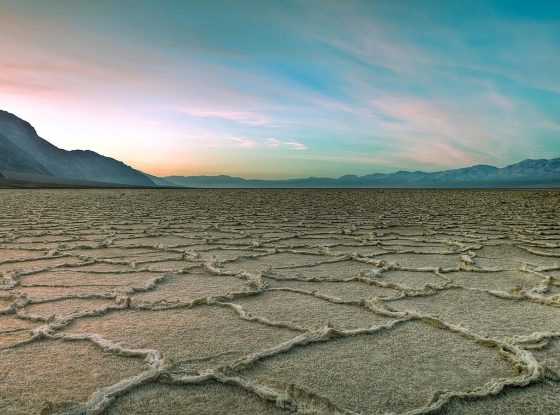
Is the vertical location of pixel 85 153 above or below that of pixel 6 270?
above

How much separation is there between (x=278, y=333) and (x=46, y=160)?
10864 centimetres

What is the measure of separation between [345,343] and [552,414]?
0.67 metres

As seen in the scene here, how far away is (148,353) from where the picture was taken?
1511 millimetres

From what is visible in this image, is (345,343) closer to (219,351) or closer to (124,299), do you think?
(219,351)

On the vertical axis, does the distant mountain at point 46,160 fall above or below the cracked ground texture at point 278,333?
above

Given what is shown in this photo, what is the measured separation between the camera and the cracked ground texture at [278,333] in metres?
1.25

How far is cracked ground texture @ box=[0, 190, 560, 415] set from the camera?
Result: 125 centimetres

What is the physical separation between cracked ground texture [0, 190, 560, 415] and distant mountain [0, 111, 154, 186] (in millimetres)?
71274

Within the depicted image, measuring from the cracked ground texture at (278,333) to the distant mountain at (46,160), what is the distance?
71274 millimetres

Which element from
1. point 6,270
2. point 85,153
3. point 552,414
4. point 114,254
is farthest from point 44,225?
point 85,153

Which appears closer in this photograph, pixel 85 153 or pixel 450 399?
pixel 450 399

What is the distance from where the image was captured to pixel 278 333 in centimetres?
175

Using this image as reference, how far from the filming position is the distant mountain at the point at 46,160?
2889 inches

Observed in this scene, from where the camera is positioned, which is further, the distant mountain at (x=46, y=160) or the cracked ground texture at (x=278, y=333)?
the distant mountain at (x=46, y=160)
